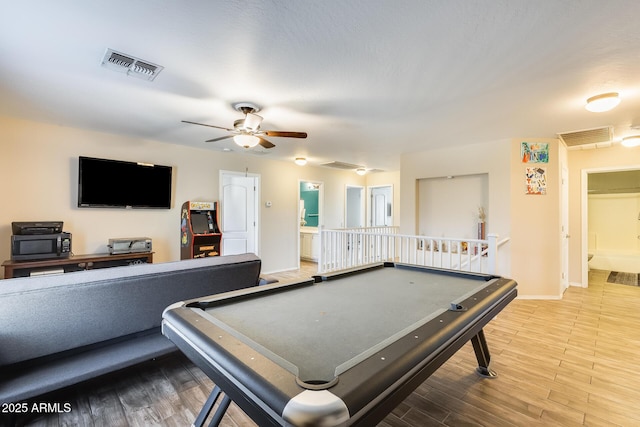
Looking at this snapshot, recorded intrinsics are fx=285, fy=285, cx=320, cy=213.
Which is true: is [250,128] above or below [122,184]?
above

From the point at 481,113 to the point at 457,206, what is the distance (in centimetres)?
212

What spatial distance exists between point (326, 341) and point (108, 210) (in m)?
4.25

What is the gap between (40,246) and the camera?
Answer: 10.7 feet

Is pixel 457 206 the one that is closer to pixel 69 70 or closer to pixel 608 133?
pixel 608 133

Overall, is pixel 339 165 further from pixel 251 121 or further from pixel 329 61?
pixel 329 61

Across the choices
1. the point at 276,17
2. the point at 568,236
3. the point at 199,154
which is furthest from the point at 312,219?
the point at 276,17

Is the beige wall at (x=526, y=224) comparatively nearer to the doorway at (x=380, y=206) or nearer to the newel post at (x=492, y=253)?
the newel post at (x=492, y=253)

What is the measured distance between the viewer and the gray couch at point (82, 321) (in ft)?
4.99

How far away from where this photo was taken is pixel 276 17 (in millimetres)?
1605

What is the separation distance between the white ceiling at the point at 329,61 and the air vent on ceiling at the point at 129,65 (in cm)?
6

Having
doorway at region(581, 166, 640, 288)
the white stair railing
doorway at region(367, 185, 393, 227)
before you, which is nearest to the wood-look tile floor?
the white stair railing

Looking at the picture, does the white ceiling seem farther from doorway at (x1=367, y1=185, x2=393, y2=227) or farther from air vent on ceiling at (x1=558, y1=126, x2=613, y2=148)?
doorway at (x1=367, y1=185, x2=393, y2=227)

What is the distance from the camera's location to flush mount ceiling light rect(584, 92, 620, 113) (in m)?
2.53

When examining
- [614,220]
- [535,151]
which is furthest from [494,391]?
[614,220]
